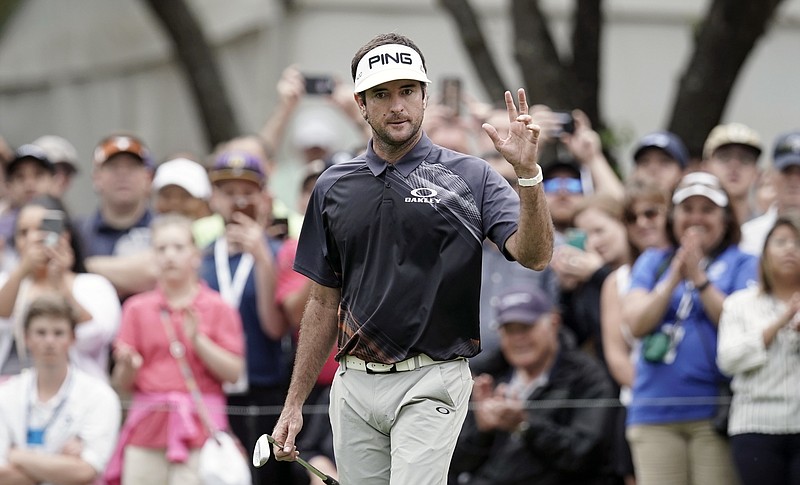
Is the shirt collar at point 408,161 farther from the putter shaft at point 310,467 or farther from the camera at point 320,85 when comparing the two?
the camera at point 320,85

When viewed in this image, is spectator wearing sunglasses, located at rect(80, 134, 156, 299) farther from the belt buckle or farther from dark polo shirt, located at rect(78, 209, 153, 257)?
the belt buckle

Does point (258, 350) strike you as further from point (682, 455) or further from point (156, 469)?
point (682, 455)

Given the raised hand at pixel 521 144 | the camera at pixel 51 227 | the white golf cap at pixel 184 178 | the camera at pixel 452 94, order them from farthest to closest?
the camera at pixel 452 94
the white golf cap at pixel 184 178
the camera at pixel 51 227
the raised hand at pixel 521 144

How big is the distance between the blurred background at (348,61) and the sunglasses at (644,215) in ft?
10.1

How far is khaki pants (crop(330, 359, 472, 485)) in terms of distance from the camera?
5.95 metres

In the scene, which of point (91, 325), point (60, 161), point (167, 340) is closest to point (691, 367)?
point (167, 340)

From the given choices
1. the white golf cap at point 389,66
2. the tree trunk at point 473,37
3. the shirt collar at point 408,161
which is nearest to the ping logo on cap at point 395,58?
the white golf cap at point 389,66

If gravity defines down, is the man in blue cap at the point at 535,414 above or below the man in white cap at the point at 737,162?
below

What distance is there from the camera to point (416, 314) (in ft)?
19.8

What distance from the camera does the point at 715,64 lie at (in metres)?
12.0

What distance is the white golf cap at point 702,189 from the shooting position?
8570 mm

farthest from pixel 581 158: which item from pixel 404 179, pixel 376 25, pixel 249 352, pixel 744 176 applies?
pixel 376 25

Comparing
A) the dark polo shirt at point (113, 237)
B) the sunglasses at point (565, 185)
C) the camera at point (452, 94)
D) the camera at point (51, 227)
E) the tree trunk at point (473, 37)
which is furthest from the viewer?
the tree trunk at point (473, 37)

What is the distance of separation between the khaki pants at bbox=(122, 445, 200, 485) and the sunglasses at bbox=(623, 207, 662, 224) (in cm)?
301
